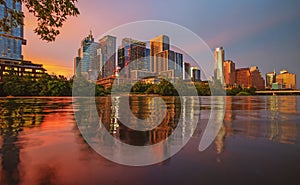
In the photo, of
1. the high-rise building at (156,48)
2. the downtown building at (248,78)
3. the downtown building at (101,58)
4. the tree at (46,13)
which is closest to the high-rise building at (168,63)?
the high-rise building at (156,48)

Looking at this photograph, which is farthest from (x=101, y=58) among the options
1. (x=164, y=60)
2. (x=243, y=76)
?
(x=243, y=76)

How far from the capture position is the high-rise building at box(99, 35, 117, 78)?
4975 inches

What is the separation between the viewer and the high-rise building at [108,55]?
126 meters

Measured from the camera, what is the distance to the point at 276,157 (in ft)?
12.4

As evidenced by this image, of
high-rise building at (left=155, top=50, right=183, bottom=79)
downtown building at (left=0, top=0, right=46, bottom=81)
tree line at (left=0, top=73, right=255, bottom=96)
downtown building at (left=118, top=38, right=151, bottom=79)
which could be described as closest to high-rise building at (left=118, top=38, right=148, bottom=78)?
downtown building at (left=118, top=38, right=151, bottom=79)

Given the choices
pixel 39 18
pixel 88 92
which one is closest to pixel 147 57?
pixel 88 92

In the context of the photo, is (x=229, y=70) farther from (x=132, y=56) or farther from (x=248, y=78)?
(x=132, y=56)

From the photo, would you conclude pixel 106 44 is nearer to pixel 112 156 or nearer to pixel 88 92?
pixel 88 92

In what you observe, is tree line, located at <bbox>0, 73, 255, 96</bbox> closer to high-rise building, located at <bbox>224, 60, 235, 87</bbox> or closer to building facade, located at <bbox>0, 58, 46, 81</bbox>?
building facade, located at <bbox>0, 58, 46, 81</bbox>

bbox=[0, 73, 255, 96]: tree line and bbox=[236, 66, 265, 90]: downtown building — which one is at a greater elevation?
bbox=[236, 66, 265, 90]: downtown building

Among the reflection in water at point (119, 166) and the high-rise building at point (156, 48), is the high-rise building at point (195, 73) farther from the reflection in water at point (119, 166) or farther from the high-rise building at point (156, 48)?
the reflection in water at point (119, 166)

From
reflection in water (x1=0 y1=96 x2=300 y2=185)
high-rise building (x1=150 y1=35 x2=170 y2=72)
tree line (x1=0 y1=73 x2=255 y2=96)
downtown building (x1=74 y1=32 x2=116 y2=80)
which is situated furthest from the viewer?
downtown building (x1=74 y1=32 x2=116 y2=80)

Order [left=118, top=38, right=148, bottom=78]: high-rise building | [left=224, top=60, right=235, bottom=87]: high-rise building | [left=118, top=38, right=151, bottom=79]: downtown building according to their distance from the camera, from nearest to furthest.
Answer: [left=118, top=38, right=151, bottom=79]: downtown building → [left=118, top=38, right=148, bottom=78]: high-rise building → [left=224, top=60, right=235, bottom=87]: high-rise building

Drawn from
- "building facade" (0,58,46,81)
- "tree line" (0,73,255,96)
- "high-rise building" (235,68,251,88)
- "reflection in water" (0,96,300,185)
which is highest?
"high-rise building" (235,68,251,88)
